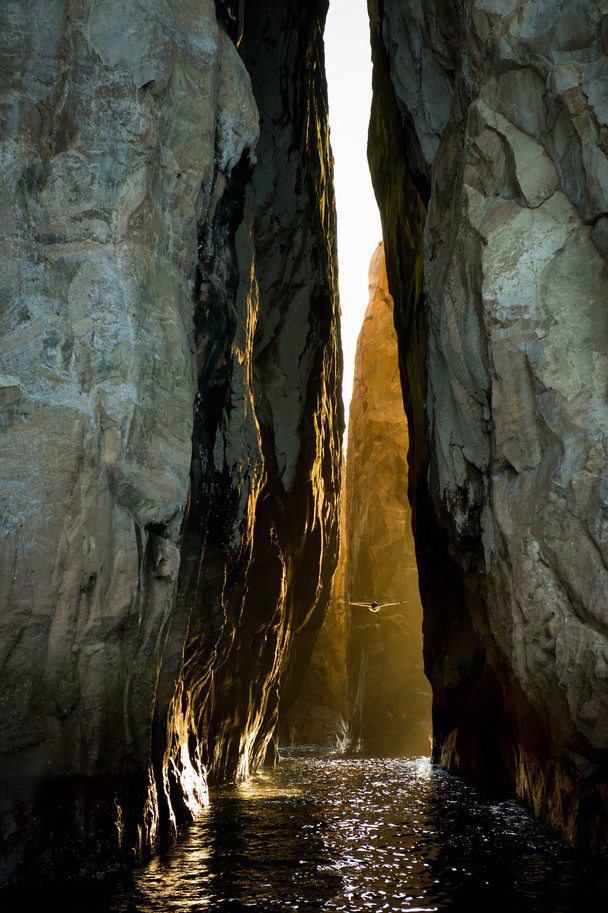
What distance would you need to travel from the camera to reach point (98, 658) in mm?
6574

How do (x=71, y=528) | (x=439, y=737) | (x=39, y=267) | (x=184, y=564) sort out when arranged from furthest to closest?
(x=439, y=737) < (x=184, y=564) < (x=39, y=267) < (x=71, y=528)

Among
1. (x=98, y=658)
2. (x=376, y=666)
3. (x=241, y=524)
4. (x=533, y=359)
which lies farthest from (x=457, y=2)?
(x=376, y=666)

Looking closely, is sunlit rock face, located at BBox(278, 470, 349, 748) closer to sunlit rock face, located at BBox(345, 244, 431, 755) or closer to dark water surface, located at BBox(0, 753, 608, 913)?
sunlit rock face, located at BBox(345, 244, 431, 755)

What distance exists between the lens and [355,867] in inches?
229

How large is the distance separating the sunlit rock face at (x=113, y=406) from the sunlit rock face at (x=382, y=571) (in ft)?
53.9

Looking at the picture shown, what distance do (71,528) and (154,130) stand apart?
15.5 ft

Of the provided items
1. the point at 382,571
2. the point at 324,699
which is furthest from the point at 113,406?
the point at 324,699

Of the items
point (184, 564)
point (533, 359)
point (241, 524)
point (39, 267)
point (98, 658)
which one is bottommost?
point (98, 658)

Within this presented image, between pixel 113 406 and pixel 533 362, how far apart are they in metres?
4.31

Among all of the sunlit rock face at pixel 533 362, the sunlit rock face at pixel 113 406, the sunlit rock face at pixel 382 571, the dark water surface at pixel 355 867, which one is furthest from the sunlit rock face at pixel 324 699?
the dark water surface at pixel 355 867

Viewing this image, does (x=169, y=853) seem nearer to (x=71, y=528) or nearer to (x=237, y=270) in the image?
(x=71, y=528)

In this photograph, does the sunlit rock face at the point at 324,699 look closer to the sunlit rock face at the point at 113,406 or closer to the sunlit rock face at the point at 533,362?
the sunlit rock face at the point at 113,406

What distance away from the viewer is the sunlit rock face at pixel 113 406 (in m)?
6.19

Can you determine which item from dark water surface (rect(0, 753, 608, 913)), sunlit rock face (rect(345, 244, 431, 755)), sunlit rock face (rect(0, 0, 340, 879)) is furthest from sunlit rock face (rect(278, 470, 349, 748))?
dark water surface (rect(0, 753, 608, 913))
